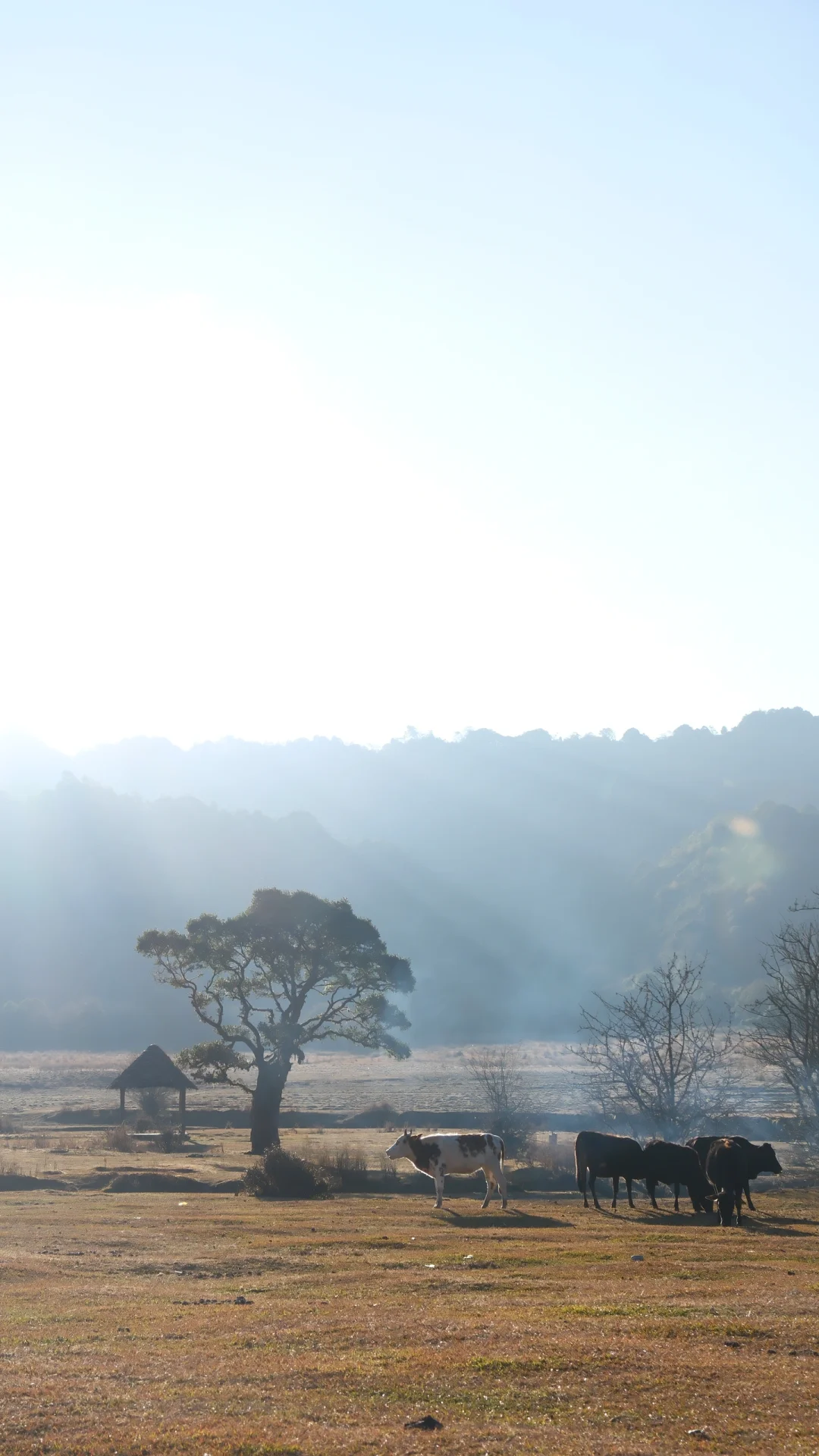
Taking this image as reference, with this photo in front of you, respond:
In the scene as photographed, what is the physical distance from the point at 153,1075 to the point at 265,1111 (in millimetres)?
11407

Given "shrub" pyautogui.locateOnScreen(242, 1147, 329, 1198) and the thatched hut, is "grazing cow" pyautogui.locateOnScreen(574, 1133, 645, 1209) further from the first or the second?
the thatched hut

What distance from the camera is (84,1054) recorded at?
5221 inches

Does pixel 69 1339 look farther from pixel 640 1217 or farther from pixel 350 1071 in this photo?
pixel 350 1071

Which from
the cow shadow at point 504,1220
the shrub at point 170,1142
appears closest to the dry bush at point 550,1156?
the cow shadow at point 504,1220

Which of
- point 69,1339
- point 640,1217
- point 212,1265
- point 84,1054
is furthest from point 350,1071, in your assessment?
point 69,1339

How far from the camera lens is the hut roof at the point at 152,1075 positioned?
5475 centimetres

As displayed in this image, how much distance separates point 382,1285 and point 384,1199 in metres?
15.4

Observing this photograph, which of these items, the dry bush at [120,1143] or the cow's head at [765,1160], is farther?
the dry bush at [120,1143]

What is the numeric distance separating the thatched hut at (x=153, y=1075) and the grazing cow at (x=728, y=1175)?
3468cm

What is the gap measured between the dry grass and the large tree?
25938 millimetres

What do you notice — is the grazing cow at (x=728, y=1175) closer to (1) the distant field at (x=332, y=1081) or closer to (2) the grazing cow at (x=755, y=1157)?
(2) the grazing cow at (x=755, y=1157)

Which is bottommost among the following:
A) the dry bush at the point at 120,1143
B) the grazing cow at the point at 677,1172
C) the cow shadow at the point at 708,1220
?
the dry bush at the point at 120,1143

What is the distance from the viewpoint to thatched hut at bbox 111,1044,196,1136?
54.8 m

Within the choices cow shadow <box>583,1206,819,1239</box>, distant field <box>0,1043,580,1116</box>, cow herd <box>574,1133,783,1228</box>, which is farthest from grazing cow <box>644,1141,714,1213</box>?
distant field <box>0,1043,580,1116</box>
